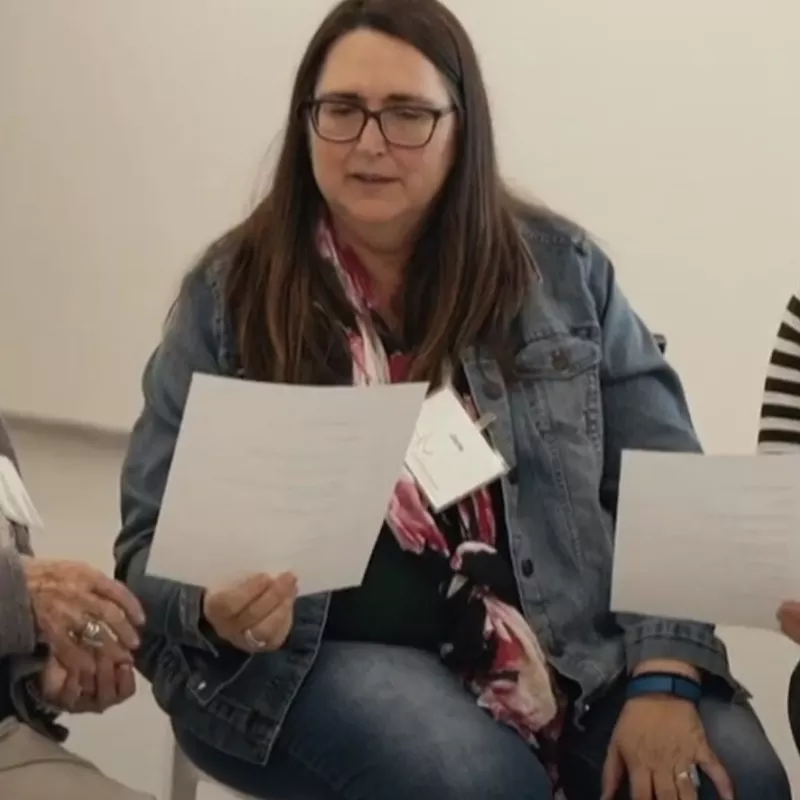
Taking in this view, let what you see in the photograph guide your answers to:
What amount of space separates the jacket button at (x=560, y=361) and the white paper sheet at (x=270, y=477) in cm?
26

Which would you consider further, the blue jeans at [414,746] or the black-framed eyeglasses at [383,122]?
the black-framed eyeglasses at [383,122]

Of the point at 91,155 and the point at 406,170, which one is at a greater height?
the point at 406,170

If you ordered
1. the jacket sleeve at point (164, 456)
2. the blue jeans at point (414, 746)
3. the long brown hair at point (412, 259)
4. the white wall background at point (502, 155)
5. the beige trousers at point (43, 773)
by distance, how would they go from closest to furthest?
the beige trousers at point (43, 773), the blue jeans at point (414, 746), the jacket sleeve at point (164, 456), the long brown hair at point (412, 259), the white wall background at point (502, 155)

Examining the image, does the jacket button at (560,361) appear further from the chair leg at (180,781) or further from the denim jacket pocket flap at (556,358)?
the chair leg at (180,781)

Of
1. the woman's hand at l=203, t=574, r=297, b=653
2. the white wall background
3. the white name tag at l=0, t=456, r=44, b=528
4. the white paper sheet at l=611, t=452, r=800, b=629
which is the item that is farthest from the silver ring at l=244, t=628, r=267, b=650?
the white wall background

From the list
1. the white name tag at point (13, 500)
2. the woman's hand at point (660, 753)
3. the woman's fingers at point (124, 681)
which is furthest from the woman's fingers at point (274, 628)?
the woman's hand at point (660, 753)

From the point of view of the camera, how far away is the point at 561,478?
1.34m

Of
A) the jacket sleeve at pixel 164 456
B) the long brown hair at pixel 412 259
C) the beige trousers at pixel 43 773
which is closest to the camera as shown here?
the beige trousers at pixel 43 773

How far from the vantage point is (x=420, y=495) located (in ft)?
4.23

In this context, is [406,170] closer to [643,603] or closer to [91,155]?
[643,603]

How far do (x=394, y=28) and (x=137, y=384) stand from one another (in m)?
0.87

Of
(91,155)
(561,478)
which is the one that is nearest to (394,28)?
(561,478)

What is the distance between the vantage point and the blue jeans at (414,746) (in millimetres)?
1115

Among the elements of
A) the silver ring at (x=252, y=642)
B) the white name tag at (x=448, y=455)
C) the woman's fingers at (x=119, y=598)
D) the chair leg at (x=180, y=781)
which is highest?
the white name tag at (x=448, y=455)
